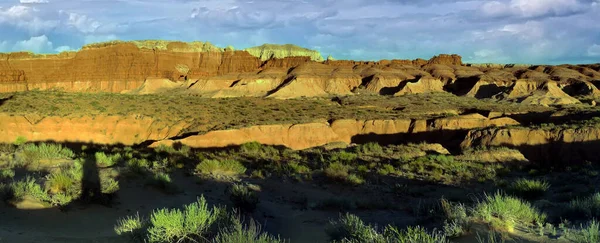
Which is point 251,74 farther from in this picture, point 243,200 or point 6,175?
point 243,200

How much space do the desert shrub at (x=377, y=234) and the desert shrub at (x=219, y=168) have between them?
704cm

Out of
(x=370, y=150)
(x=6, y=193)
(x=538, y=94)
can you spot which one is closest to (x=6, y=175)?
(x=6, y=193)

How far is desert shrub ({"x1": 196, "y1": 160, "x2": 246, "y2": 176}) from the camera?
44.7 feet

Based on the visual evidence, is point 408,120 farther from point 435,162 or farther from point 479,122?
point 435,162

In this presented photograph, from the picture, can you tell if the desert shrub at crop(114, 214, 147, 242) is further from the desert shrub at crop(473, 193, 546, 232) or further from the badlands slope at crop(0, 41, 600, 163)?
the badlands slope at crop(0, 41, 600, 163)

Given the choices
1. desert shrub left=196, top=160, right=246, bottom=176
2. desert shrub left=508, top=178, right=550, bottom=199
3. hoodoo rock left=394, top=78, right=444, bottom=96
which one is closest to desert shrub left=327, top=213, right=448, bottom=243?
desert shrub left=508, top=178, right=550, bottom=199

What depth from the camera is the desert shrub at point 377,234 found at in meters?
Answer: 5.18

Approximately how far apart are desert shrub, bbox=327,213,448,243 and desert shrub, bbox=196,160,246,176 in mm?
7036

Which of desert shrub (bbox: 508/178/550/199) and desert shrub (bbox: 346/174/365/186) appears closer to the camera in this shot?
desert shrub (bbox: 508/178/550/199)

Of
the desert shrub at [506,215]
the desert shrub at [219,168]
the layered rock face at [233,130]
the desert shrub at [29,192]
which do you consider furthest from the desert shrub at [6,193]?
the layered rock face at [233,130]

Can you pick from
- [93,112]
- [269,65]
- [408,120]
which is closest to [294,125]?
[408,120]

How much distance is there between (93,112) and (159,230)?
28141 mm

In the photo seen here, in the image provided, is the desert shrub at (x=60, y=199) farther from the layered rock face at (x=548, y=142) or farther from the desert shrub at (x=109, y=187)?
the layered rock face at (x=548, y=142)

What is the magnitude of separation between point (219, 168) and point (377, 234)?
909cm
